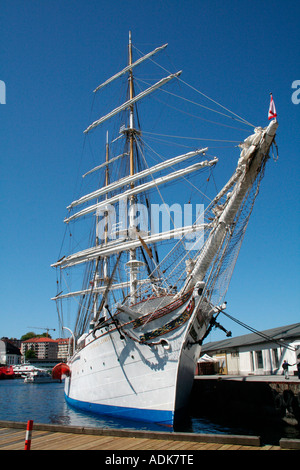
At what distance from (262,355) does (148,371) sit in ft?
49.3

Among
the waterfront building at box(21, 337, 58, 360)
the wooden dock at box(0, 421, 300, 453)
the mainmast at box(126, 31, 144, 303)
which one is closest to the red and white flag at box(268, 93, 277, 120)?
the wooden dock at box(0, 421, 300, 453)

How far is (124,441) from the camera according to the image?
6.20 metres

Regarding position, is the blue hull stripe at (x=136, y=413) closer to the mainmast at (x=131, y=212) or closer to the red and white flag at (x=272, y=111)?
the mainmast at (x=131, y=212)

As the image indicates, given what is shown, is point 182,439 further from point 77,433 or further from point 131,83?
point 131,83

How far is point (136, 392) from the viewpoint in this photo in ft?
46.3

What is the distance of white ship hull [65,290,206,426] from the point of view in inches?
518

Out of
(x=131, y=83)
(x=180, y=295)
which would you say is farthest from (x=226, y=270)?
(x=131, y=83)

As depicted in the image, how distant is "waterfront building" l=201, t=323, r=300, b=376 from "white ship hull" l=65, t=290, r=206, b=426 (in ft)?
29.1

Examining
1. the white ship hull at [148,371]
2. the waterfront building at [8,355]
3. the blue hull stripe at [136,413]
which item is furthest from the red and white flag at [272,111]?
the waterfront building at [8,355]

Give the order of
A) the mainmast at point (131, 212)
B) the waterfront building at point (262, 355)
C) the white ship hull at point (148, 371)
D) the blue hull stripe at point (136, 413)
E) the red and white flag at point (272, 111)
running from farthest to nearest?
the waterfront building at point (262, 355), the mainmast at point (131, 212), the white ship hull at point (148, 371), the blue hull stripe at point (136, 413), the red and white flag at point (272, 111)

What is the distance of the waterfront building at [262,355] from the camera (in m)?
22.4

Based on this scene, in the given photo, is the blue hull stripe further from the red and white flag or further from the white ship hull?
the red and white flag

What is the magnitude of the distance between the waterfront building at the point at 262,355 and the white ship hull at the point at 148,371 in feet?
29.1

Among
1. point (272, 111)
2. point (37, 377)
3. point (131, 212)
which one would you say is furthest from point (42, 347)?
point (272, 111)
